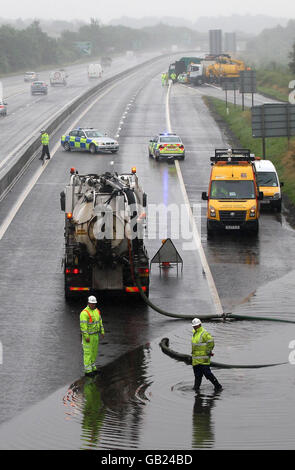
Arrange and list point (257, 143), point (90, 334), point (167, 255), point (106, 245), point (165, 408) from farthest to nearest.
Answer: point (257, 143), point (167, 255), point (106, 245), point (90, 334), point (165, 408)

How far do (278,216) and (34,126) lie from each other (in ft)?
115

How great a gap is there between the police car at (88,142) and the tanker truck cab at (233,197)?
20574 mm

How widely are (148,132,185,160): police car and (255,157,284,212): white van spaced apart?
12508 millimetres

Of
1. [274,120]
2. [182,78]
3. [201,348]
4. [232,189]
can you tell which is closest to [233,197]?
[232,189]

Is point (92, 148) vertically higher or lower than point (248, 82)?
lower

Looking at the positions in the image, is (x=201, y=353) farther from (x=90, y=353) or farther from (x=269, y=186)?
(x=269, y=186)

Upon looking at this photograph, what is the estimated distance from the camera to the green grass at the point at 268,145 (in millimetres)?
46906

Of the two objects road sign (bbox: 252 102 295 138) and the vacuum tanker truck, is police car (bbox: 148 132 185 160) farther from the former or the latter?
the vacuum tanker truck

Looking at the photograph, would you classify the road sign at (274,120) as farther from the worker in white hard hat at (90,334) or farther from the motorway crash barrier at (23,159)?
the worker in white hard hat at (90,334)

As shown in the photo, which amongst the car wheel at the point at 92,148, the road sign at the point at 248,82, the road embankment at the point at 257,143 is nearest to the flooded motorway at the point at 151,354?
the road embankment at the point at 257,143

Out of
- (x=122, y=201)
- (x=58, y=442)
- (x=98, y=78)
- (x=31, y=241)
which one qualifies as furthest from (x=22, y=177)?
(x=98, y=78)

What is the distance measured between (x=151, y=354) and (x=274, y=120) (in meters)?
29.1

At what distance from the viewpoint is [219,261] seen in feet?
101

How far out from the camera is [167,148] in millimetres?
53250
